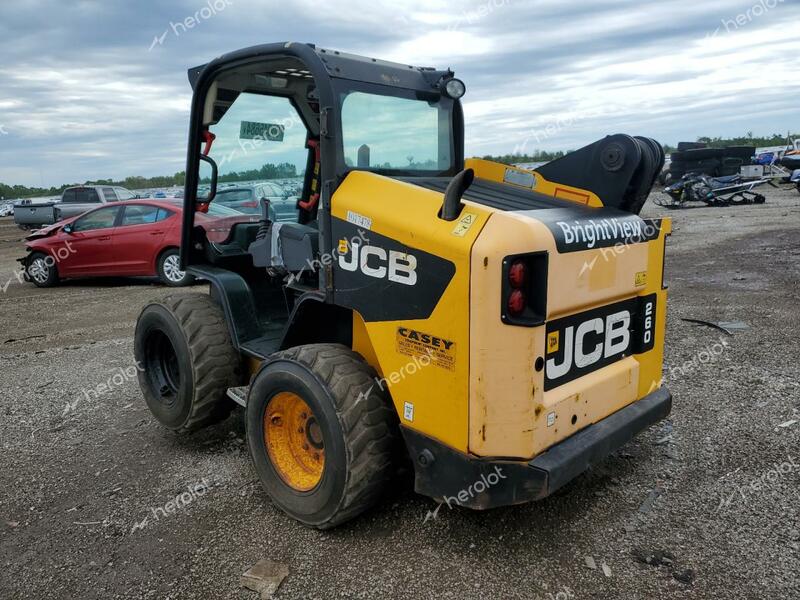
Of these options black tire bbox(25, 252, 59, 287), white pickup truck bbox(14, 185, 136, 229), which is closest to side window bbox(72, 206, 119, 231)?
black tire bbox(25, 252, 59, 287)

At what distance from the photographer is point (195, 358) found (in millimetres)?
3932

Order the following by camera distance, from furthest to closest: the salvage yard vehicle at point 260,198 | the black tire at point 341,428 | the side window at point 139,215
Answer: the side window at point 139,215
the salvage yard vehicle at point 260,198
the black tire at point 341,428

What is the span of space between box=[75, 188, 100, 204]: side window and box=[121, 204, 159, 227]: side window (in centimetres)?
1006

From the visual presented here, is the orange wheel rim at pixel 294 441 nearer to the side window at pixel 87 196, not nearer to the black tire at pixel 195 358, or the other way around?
the black tire at pixel 195 358

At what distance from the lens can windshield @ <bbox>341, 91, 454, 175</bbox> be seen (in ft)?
10.9

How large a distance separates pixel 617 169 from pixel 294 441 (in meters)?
2.19

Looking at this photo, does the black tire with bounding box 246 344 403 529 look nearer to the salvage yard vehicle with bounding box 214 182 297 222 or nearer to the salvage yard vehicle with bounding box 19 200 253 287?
the salvage yard vehicle with bounding box 214 182 297 222

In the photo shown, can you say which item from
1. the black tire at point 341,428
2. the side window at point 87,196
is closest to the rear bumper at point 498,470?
the black tire at point 341,428

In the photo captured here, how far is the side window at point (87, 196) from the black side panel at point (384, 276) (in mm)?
19226

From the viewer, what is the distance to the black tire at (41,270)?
461 inches

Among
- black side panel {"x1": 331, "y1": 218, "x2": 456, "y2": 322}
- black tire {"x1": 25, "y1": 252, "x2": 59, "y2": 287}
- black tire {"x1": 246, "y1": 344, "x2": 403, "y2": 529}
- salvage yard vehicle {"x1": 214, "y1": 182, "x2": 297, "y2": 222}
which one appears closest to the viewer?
black side panel {"x1": 331, "y1": 218, "x2": 456, "y2": 322}

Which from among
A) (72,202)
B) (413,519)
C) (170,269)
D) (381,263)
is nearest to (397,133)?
(381,263)

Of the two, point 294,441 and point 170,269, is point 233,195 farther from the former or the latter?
point 170,269

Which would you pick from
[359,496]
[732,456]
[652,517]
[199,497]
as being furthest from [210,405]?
[732,456]
